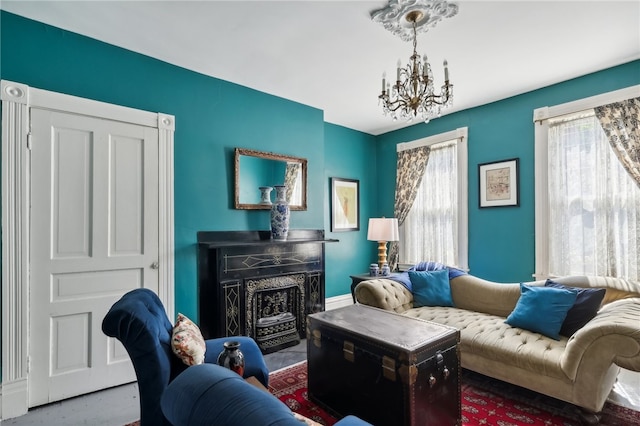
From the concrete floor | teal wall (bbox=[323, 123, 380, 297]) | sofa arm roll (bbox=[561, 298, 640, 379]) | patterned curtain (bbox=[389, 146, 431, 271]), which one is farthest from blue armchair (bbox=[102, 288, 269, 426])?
patterned curtain (bbox=[389, 146, 431, 271])

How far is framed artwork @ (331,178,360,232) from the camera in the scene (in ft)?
15.9

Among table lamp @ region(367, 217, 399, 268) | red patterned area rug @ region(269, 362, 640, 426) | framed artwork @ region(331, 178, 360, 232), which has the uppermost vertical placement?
framed artwork @ region(331, 178, 360, 232)

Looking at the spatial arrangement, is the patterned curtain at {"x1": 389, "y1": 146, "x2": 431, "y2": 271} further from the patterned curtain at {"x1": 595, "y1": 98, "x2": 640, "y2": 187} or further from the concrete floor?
the concrete floor

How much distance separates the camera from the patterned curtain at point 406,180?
476 cm

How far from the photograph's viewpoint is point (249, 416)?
655 mm

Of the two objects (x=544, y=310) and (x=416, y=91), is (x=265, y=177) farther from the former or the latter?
(x=544, y=310)

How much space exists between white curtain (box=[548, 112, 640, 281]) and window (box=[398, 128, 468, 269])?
998 mm

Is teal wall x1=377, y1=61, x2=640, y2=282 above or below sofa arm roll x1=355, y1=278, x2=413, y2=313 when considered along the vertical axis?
above

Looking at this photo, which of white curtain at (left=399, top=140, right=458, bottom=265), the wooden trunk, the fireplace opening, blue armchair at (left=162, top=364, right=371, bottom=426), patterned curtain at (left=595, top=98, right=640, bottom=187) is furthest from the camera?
white curtain at (left=399, top=140, right=458, bottom=265)

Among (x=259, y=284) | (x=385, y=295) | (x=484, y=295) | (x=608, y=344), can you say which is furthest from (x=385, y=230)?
(x=608, y=344)

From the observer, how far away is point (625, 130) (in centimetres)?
304

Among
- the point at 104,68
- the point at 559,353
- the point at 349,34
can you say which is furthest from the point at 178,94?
the point at 559,353

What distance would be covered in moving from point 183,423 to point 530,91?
173 inches

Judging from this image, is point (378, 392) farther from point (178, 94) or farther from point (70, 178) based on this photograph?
point (178, 94)
